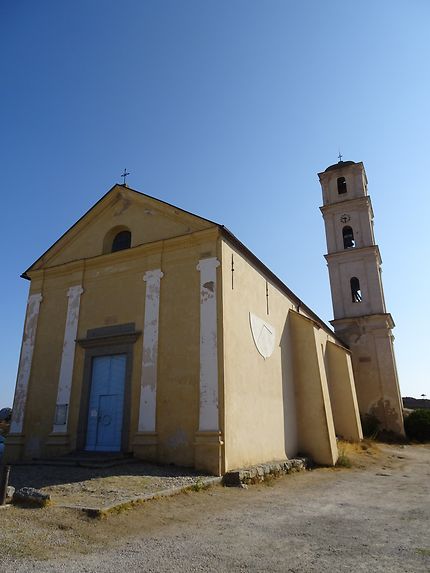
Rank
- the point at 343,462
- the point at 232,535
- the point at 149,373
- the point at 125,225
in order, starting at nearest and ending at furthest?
the point at 232,535 < the point at 149,373 < the point at 343,462 < the point at 125,225

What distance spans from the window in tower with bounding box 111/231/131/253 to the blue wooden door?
3.59 meters

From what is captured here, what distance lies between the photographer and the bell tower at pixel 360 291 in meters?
22.5

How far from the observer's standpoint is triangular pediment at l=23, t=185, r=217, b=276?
12.1 m

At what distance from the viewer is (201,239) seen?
1131 cm

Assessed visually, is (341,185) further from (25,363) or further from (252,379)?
(25,363)

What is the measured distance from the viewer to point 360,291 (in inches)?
976

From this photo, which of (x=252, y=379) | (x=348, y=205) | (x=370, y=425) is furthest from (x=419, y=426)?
(x=252, y=379)

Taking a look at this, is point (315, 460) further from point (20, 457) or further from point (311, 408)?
point (20, 457)

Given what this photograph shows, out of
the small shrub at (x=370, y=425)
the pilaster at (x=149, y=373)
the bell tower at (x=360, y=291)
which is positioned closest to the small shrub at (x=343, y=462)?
the pilaster at (x=149, y=373)

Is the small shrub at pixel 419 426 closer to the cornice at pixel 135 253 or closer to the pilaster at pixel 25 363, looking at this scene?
the cornice at pixel 135 253

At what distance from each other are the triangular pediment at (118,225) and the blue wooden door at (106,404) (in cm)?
359

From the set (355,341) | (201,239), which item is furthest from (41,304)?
(355,341)

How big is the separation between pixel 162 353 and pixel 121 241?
450cm

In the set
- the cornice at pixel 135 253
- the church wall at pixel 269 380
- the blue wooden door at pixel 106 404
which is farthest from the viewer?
the cornice at pixel 135 253
